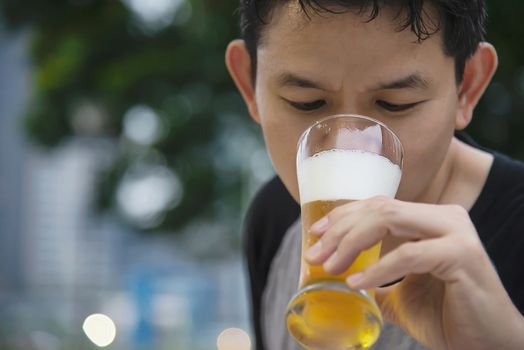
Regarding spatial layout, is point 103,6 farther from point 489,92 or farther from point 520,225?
point 520,225

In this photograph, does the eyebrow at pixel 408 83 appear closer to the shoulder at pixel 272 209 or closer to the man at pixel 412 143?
the man at pixel 412 143

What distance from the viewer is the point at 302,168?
5.01 feet

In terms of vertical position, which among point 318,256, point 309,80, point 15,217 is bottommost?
point 15,217

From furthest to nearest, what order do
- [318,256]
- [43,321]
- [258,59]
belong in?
1. [43,321]
2. [258,59]
3. [318,256]

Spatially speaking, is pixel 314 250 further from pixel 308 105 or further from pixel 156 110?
pixel 156 110

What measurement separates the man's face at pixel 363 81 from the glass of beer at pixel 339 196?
15 centimetres

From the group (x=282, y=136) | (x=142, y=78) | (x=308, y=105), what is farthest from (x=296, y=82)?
(x=142, y=78)

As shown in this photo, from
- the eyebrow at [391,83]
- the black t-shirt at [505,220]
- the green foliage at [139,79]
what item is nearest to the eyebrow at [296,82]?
the eyebrow at [391,83]

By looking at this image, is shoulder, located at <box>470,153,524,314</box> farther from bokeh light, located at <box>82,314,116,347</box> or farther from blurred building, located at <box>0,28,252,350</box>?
bokeh light, located at <box>82,314,116,347</box>

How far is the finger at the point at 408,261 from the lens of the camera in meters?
1.29

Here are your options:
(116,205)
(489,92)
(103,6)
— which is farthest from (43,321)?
(489,92)

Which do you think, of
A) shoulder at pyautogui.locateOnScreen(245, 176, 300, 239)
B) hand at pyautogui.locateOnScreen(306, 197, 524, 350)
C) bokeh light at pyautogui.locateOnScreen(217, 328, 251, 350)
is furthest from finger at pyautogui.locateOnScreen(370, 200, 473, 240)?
bokeh light at pyautogui.locateOnScreen(217, 328, 251, 350)

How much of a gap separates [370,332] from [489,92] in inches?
147

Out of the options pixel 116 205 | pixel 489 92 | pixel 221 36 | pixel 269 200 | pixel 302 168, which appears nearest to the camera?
pixel 302 168
